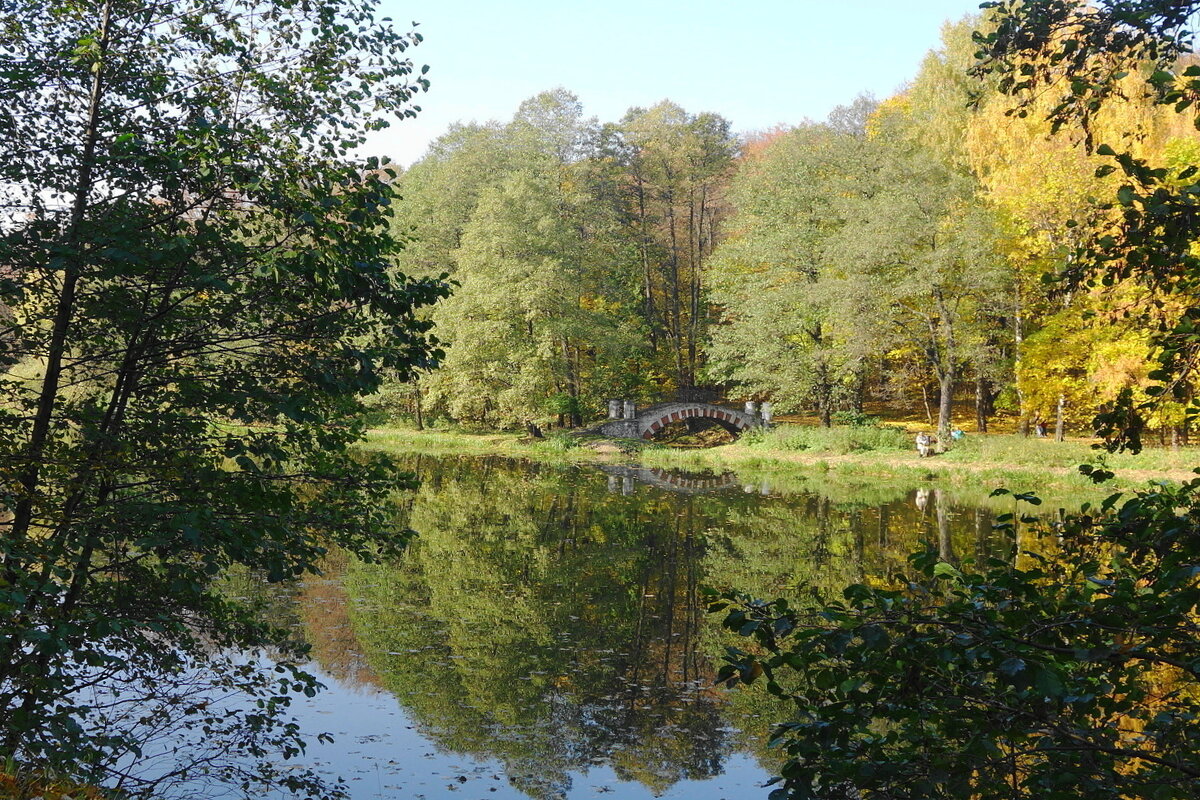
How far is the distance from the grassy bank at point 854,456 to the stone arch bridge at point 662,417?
1143 millimetres

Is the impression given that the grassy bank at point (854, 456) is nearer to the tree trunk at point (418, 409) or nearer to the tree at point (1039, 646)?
the tree trunk at point (418, 409)

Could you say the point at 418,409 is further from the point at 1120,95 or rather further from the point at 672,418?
the point at 1120,95

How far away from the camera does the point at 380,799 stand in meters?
6.99

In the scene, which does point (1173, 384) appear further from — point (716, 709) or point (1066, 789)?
point (716, 709)

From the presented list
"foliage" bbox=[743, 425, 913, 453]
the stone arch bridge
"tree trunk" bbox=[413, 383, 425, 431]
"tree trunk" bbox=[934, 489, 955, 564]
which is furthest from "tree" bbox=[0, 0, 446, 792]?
"tree trunk" bbox=[413, 383, 425, 431]

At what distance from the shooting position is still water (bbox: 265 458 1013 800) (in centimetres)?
772

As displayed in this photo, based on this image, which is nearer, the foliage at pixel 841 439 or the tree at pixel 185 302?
the tree at pixel 185 302

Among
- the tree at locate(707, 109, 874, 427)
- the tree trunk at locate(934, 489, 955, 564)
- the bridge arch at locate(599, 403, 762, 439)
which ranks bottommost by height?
the tree trunk at locate(934, 489, 955, 564)

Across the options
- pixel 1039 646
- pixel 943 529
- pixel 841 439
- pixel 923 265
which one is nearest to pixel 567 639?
pixel 1039 646

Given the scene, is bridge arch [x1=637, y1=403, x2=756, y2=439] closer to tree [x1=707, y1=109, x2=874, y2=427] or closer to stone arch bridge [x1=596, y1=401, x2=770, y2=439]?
A: stone arch bridge [x1=596, y1=401, x2=770, y2=439]

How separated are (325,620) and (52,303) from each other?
6.38 metres

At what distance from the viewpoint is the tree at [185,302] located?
16.6 feet

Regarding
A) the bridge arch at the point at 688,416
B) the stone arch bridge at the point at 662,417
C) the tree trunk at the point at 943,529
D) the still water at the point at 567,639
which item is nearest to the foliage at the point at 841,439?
the stone arch bridge at the point at 662,417

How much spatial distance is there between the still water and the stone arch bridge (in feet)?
44.6
